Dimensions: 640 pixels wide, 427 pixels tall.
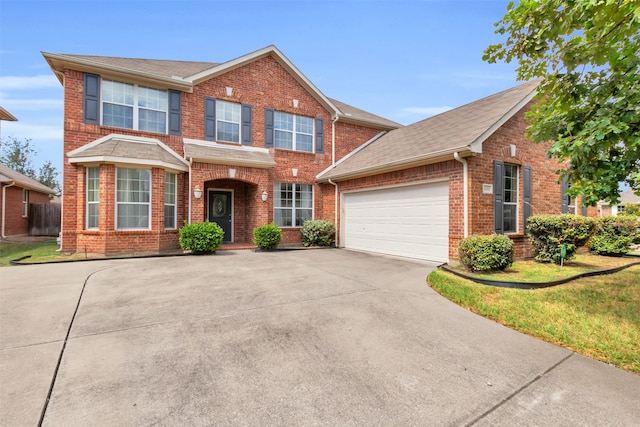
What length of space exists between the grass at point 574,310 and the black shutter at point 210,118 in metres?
10.1

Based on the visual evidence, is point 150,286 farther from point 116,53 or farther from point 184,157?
point 116,53

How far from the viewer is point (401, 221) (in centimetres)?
1022

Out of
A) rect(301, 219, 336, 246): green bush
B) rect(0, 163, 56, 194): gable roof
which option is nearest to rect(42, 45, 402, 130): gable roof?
rect(301, 219, 336, 246): green bush

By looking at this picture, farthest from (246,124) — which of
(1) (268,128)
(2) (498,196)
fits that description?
(2) (498,196)

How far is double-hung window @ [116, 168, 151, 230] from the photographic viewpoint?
32.8 feet

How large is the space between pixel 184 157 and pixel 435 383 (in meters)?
11.4

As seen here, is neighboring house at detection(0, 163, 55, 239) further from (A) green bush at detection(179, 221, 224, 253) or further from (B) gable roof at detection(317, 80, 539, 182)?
(B) gable roof at detection(317, 80, 539, 182)

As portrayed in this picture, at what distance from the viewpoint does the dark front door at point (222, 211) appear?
13.1m

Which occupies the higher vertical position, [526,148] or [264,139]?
[264,139]

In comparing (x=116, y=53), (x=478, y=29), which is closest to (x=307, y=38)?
(x=478, y=29)

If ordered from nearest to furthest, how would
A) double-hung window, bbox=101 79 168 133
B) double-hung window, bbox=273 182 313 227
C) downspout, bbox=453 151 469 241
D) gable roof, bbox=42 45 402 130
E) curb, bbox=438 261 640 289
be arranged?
1. curb, bbox=438 261 640 289
2. downspout, bbox=453 151 469 241
3. gable roof, bbox=42 45 402 130
4. double-hung window, bbox=101 79 168 133
5. double-hung window, bbox=273 182 313 227

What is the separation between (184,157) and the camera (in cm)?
1147

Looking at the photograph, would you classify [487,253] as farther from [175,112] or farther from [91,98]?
[91,98]

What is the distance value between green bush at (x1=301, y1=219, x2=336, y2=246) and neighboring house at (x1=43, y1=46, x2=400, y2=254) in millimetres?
731
